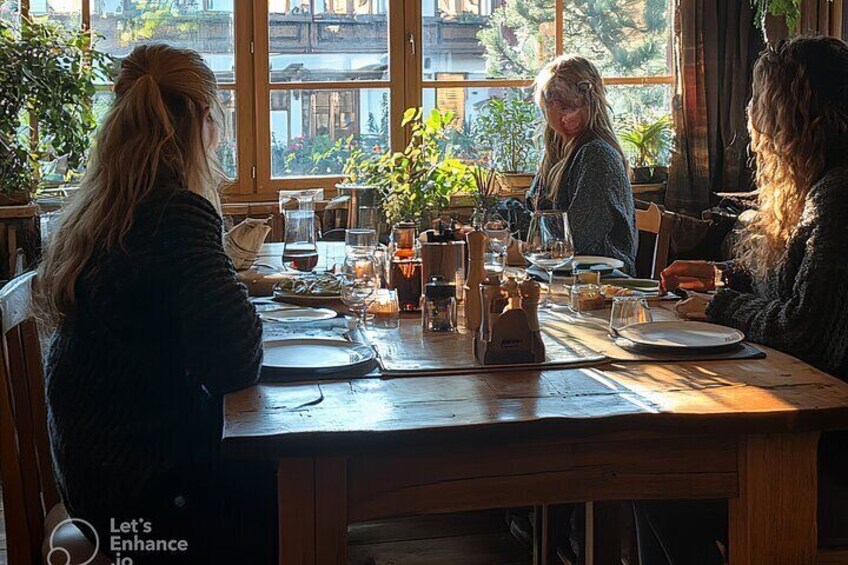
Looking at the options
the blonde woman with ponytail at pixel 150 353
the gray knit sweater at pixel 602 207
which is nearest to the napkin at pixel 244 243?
the gray knit sweater at pixel 602 207

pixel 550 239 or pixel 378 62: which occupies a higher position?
pixel 378 62

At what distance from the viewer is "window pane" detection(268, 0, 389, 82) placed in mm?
4656

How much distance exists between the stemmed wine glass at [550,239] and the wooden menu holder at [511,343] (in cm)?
55

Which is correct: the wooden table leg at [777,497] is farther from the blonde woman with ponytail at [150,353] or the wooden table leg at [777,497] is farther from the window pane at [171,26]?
the window pane at [171,26]

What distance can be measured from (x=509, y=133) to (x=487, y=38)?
1.49ft

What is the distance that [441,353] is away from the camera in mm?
2096

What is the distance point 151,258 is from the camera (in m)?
1.79

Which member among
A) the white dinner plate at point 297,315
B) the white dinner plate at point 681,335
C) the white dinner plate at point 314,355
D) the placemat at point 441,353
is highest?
the white dinner plate at point 297,315

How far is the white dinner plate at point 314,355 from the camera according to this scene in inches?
75.4

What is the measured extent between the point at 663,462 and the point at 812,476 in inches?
9.7

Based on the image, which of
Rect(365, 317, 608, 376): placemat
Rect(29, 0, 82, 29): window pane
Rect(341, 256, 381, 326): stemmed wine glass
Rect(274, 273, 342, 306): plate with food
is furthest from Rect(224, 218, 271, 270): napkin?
Rect(29, 0, 82, 29): window pane

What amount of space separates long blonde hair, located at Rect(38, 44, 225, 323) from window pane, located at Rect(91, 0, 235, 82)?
267cm

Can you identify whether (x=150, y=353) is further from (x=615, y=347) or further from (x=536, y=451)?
(x=615, y=347)

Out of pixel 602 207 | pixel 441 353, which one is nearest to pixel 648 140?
pixel 602 207
